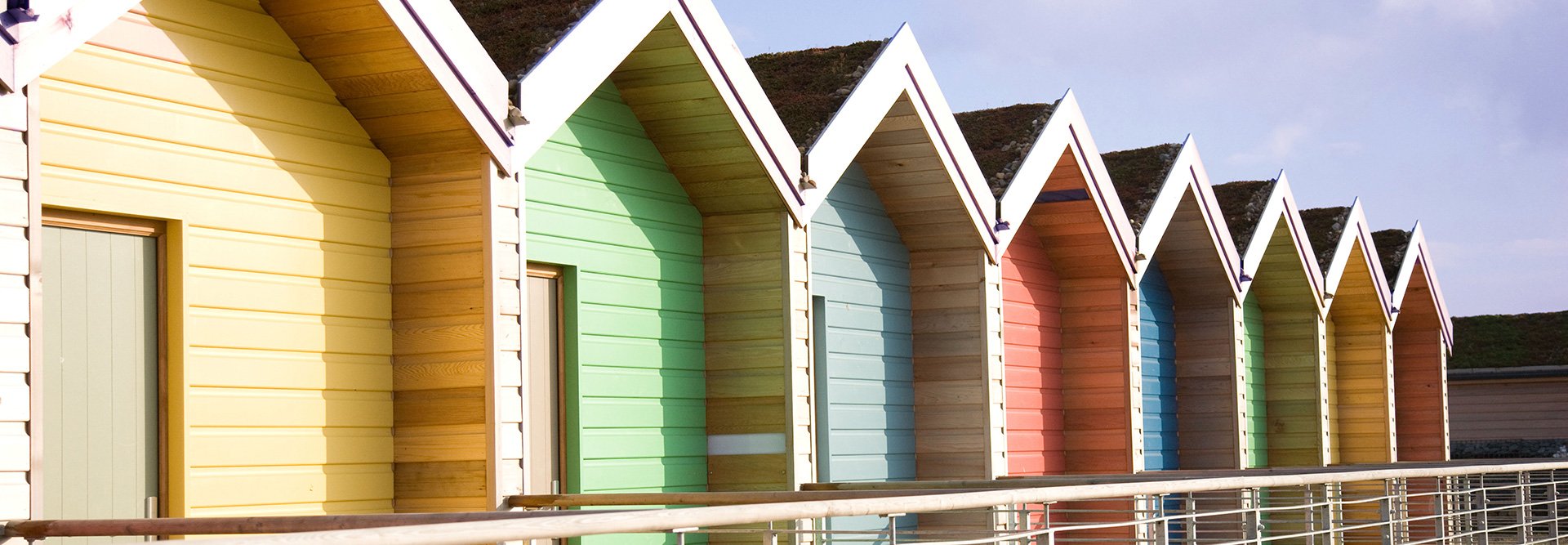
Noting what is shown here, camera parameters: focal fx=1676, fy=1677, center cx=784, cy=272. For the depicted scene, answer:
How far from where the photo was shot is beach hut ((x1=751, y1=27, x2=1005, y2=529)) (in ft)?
38.7

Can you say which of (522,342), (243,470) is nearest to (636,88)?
(522,342)

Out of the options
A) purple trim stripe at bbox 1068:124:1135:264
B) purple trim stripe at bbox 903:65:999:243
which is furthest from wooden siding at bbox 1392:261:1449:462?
purple trim stripe at bbox 903:65:999:243

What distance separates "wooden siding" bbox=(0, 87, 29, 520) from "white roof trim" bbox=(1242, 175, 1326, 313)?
12.9 meters

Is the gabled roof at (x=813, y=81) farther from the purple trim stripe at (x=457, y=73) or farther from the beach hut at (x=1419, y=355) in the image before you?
the beach hut at (x=1419, y=355)

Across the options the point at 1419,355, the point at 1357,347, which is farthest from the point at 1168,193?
the point at 1419,355

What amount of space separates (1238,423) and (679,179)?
8136 mm

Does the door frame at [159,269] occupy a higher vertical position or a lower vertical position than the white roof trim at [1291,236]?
lower

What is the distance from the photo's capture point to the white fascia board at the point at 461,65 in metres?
7.73

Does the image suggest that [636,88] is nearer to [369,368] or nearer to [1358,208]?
[369,368]

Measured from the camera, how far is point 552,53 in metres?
8.81

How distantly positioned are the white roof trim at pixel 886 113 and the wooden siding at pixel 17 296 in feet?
17.8

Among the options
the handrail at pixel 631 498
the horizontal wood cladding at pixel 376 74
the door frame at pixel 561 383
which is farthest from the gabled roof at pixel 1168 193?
the horizontal wood cladding at pixel 376 74

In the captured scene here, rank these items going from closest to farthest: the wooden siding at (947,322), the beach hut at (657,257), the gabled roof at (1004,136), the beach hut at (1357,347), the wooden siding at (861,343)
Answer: the beach hut at (657,257) < the wooden siding at (861,343) < the wooden siding at (947,322) < the gabled roof at (1004,136) < the beach hut at (1357,347)

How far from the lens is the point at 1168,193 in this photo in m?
15.2
